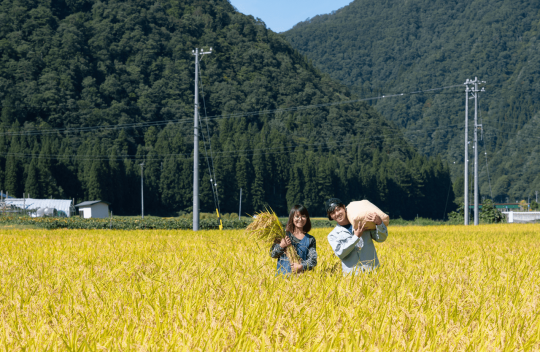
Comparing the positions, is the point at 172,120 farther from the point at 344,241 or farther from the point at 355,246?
the point at 344,241

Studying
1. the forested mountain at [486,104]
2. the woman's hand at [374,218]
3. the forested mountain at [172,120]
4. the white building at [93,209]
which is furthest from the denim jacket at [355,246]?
the forested mountain at [486,104]

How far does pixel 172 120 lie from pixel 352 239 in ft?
280

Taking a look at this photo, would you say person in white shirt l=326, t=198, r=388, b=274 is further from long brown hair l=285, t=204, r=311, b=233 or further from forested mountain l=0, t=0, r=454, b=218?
forested mountain l=0, t=0, r=454, b=218

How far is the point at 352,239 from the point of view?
15.4 ft

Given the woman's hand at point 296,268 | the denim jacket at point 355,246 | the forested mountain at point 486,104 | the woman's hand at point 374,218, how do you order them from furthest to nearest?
the forested mountain at point 486,104
the woman's hand at point 296,268
the denim jacket at point 355,246
the woman's hand at point 374,218

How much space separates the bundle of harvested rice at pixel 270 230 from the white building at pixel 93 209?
59.9 metres

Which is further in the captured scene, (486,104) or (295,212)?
(486,104)

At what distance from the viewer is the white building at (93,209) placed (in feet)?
203

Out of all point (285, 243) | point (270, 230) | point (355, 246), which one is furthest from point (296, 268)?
point (355, 246)

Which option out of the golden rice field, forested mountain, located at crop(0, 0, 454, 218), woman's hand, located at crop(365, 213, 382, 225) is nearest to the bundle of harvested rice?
the golden rice field

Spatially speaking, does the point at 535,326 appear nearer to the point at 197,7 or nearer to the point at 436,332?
the point at 436,332

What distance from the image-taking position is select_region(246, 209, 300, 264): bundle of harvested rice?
504cm

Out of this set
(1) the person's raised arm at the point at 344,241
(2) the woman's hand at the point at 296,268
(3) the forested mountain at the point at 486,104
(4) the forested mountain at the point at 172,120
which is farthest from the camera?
(3) the forested mountain at the point at 486,104

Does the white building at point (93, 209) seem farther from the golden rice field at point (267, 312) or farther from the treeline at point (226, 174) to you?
the golden rice field at point (267, 312)
